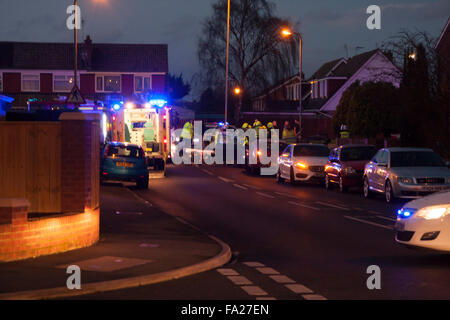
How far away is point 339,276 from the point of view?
10.9 metres

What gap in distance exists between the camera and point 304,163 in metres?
31.8

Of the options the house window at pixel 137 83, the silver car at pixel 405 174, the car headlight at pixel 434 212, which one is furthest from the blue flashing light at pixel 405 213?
the house window at pixel 137 83

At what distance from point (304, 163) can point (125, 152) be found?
700 cm

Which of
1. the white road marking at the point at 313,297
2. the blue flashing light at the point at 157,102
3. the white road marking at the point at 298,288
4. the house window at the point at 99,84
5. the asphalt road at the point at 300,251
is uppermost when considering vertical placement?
the house window at the point at 99,84

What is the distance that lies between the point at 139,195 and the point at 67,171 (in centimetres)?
1263

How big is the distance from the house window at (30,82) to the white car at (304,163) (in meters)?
45.5

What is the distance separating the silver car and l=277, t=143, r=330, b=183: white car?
5.59 meters

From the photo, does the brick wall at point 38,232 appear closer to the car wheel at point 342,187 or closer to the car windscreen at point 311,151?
the car wheel at point 342,187

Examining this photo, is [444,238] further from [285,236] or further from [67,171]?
[67,171]

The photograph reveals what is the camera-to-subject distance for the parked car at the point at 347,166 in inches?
1104

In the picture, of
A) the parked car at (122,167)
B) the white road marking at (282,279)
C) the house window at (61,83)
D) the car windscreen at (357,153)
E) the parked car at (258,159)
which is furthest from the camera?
the house window at (61,83)

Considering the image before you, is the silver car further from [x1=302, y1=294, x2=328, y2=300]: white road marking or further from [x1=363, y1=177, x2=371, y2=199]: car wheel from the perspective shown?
[x1=302, y1=294, x2=328, y2=300]: white road marking
